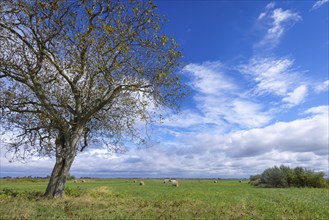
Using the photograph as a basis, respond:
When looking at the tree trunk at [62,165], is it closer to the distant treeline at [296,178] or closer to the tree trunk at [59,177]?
the tree trunk at [59,177]

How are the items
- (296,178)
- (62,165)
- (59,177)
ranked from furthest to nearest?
1. (296,178)
2. (62,165)
3. (59,177)

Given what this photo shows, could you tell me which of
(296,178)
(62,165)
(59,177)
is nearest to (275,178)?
(296,178)

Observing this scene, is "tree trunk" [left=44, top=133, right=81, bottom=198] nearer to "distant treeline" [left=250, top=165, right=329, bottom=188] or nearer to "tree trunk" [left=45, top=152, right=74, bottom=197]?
"tree trunk" [left=45, top=152, right=74, bottom=197]

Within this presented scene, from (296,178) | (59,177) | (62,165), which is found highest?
(296,178)

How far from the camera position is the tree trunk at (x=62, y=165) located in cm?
2314

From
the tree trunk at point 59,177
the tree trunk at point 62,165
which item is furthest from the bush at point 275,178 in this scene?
the tree trunk at point 59,177

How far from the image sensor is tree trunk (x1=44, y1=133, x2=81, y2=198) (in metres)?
23.1

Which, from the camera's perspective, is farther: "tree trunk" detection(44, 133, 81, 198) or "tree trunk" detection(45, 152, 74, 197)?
"tree trunk" detection(44, 133, 81, 198)

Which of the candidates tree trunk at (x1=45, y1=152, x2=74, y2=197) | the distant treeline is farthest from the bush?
tree trunk at (x1=45, y1=152, x2=74, y2=197)

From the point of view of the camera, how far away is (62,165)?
2402 centimetres

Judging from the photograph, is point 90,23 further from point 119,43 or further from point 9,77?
point 9,77

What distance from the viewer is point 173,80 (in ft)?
79.0

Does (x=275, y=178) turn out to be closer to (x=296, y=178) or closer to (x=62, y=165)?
(x=296, y=178)

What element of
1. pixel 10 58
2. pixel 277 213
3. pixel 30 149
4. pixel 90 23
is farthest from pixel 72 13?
pixel 277 213
